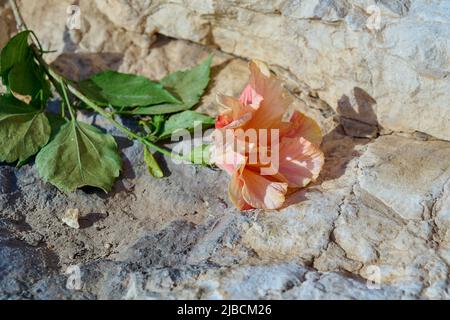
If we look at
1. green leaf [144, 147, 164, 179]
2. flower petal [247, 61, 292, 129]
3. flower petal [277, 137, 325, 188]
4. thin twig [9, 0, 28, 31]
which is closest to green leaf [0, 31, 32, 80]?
thin twig [9, 0, 28, 31]

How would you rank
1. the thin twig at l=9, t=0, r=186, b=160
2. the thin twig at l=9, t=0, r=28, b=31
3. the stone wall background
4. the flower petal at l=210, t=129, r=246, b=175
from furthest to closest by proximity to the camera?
the thin twig at l=9, t=0, r=28, b=31, the thin twig at l=9, t=0, r=186, b=160, the stone wall background, the flower petal at l=210, t=129, r=246, b=175

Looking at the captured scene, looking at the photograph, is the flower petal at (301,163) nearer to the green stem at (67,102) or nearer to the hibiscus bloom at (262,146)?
the hibiscus bloom at (262,146)

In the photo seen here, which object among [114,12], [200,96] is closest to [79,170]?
[200,96]

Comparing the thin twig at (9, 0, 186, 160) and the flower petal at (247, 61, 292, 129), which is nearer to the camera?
the flower petal at (247, 61, 292, 129)

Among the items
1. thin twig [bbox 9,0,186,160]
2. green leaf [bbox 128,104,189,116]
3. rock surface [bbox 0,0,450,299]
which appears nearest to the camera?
rock surface [bbox 0,0,450,299]

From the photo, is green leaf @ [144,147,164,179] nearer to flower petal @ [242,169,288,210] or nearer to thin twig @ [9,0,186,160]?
thin twig @ [9,0,186,160]

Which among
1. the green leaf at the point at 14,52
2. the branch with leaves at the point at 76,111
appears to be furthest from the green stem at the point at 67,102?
the green leaf at the point at 14,52
